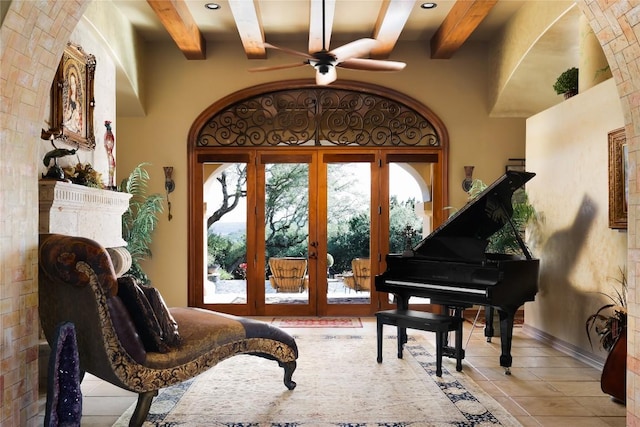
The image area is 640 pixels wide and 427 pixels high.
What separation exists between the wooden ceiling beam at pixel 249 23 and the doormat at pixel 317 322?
3.41m

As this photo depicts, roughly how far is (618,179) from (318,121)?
4.19 meters

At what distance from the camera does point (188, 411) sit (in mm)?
3754

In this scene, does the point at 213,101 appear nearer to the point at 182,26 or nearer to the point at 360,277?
the point at 182,26

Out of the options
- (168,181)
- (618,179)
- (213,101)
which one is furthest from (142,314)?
(213,101)

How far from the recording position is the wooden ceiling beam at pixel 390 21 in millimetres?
5839

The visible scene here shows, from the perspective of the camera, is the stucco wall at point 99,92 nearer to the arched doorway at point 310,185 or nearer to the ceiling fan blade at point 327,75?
the arched doorway at point 310,185

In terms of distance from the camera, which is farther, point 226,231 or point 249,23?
point 226,231

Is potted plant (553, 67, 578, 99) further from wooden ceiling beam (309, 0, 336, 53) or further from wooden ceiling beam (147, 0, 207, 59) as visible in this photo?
Result: wooden ceiling beam (147, 0, 207, 59)

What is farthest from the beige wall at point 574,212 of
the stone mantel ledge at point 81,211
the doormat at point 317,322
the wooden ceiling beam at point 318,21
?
the stone mantel ledge at point 81,211

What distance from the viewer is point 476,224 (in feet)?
16.4

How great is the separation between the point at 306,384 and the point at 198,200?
408 centimetres

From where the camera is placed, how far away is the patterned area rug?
3559mm

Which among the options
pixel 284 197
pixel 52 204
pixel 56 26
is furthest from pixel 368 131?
pixel 56 26

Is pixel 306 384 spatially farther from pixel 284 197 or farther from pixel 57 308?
pixel 284 197
